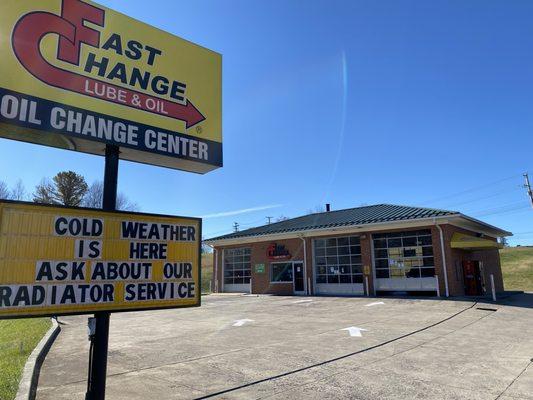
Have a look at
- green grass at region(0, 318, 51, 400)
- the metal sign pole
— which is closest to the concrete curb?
green grass at region(0, 318, 51, 400)

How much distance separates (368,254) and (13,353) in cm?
2018

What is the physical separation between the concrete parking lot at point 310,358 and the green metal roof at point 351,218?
8233mm

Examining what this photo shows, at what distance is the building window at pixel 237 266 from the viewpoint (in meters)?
33.4

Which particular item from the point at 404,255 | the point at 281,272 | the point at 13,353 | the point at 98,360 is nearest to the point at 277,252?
the point at 281,272

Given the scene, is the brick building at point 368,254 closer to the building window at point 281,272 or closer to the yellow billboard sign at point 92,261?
the building window at point 281,272

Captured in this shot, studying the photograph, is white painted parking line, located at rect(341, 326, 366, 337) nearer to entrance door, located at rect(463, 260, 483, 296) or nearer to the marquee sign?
entrance door, located at rect(463, 260, 483, 296)

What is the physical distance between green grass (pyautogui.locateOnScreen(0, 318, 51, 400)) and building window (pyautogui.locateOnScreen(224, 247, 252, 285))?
19995 mm

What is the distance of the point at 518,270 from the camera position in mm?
48562

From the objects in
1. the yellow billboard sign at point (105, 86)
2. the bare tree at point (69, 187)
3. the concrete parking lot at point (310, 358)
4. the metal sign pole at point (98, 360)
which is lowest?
the concrete parking lot at point (310, 358)

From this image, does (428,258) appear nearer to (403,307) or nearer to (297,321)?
(403,307)

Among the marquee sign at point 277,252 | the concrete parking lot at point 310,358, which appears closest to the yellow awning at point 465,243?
the concrete parking lot at point 310,358

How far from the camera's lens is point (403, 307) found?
60.3 ft

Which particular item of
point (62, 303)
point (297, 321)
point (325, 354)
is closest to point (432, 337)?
point (325, 354)

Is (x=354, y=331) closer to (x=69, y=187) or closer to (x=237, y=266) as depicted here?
(x=237, y=266)
